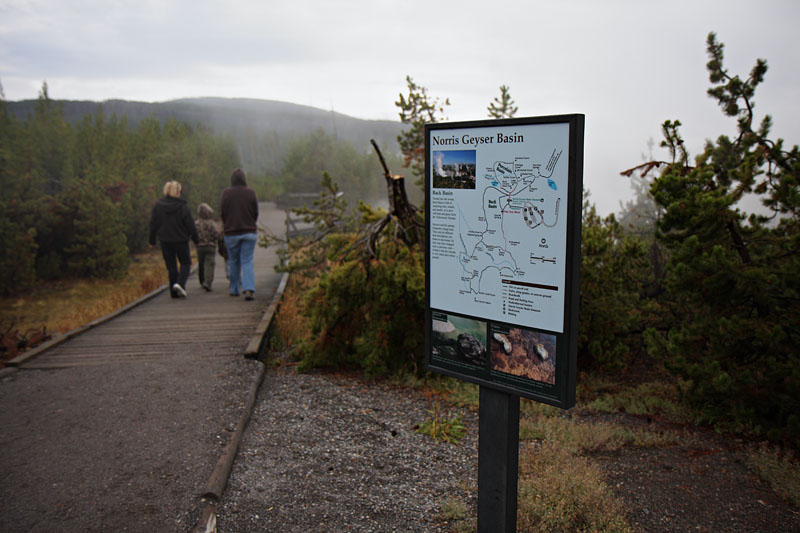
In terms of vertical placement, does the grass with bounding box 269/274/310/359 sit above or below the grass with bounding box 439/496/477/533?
above

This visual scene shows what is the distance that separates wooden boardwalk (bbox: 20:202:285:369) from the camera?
6.73 meters

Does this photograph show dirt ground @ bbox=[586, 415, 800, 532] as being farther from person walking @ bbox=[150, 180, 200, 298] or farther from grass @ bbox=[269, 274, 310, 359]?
person walking @ bbox=[150, 180, 200, 298]

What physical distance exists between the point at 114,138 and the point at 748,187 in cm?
2551

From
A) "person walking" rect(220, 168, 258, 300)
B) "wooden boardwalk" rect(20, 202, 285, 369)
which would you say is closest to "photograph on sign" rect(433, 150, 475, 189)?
"wooden boardwalk" rect(20, 202, 285, 369)

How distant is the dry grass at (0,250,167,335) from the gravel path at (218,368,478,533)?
713 centimetres

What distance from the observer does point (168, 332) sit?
7.71m

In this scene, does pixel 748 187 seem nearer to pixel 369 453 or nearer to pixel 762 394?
pixel 762 394

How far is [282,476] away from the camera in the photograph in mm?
3939

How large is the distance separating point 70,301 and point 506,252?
1421 centimetres

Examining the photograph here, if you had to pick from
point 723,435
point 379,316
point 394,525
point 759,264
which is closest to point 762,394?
point 723,435

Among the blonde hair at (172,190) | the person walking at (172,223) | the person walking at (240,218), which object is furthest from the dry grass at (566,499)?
the blonde hair at (172,190)

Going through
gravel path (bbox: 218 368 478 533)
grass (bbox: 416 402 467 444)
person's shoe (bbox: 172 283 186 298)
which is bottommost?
gravel path (bbox: 218 368 478 533)

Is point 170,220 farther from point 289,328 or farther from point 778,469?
point 778,469

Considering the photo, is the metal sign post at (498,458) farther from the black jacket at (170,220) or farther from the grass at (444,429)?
the black jacket at (170,220)
